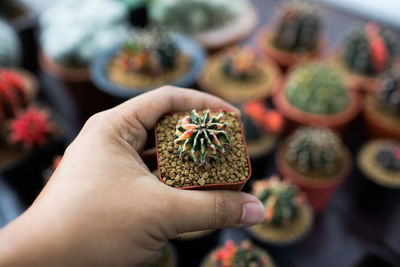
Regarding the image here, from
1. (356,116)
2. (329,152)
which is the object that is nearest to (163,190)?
(329,152)

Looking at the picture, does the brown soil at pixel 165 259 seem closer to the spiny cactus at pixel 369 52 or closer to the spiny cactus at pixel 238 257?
the spiny cactus at pixel 238 257

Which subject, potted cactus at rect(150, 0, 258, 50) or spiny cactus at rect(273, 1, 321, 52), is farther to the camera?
potted cactus at rect(150, 0, 258, 50)

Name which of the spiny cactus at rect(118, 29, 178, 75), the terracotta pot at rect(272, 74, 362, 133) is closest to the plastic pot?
the spiny cactus at rect(118, 29, 178, 75)

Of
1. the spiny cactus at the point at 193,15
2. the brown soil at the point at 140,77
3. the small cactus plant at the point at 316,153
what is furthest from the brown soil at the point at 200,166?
the spiny cactus at the point at 193,15

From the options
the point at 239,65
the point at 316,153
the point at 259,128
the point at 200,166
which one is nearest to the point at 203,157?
the point at 200,166

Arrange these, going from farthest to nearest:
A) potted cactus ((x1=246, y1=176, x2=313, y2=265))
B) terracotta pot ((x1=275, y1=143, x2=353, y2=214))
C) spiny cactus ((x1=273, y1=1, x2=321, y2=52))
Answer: spiny cactus ((x1=273, y1=1, x2=321, y2=52)) → terracotta pot ((x1=275, y1=143, x2=353, y2=214)) → potted cactus ((x1=246, y1=176, x2=313, y2=265))

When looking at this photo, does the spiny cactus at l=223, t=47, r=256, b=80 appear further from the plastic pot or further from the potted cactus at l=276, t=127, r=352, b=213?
the potted cactus at l=276, t=127, r=352, b=213
